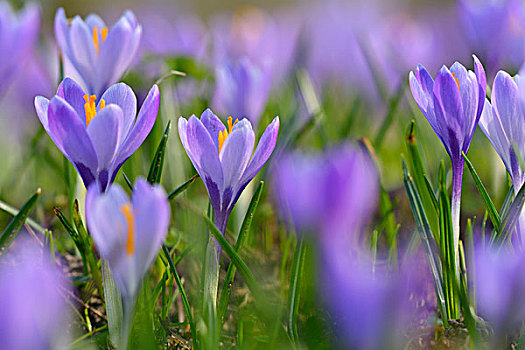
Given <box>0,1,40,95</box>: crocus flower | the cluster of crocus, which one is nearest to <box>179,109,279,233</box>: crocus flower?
the cluster of crocus

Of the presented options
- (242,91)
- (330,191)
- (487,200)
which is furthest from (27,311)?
(242,91)

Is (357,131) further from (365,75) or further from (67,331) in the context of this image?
(67,331)

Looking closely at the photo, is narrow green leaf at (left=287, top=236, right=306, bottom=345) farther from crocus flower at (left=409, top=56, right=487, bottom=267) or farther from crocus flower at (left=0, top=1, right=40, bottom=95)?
crocus flower at (left=0, top=1, right=40, bottom=95)

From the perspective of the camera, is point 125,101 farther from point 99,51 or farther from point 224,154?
point 99,51

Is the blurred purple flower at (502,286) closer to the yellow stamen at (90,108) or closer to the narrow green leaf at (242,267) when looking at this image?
the narrow green leaf at (242,267)

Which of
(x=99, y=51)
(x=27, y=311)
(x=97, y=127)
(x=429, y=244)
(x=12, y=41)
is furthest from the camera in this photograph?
(x=12, y=41)

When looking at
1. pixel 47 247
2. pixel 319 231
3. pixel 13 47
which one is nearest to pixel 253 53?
pixel 13 47

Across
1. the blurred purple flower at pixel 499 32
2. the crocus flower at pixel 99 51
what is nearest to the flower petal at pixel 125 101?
the crocus flower at pixel 99 51
